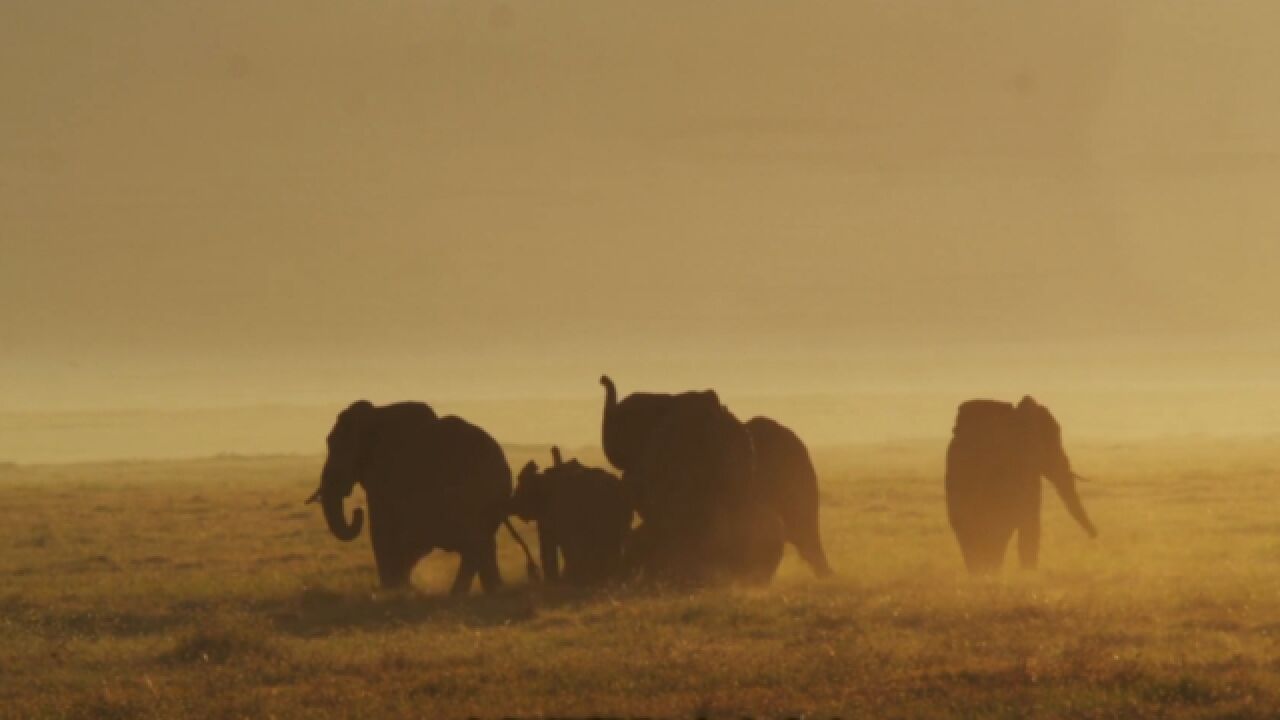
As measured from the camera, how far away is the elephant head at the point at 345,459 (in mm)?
27750

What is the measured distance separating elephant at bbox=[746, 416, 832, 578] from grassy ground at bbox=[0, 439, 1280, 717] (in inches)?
27.8

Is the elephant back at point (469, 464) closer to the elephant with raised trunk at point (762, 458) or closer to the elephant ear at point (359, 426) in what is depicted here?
the elephant ear at point (359, 426)

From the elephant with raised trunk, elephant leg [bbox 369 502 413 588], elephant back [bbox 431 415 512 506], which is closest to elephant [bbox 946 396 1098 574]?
the elephant with raised trunk

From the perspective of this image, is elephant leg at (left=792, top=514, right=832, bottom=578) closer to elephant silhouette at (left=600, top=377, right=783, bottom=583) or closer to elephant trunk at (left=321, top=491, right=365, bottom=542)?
elephant silhouette at (left=600, top=377, right=783, bottom=583)

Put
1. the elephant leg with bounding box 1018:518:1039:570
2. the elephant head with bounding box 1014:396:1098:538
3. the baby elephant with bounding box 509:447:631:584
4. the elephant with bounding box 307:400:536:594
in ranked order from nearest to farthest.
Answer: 1. the elephant with bounding box 307:400:536:594
2. the baby elephant with bounding box 509:447:631:584
3. the elephant head with bounding box 1014:396:1098:538
4. the elephant leg with bounding box 1018:518:1039:570

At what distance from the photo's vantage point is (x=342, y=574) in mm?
29516

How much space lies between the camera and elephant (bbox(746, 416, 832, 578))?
30312mm

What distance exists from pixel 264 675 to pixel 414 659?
66.4 inches

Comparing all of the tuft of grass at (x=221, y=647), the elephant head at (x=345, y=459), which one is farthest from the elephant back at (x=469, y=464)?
the tuft of grass at (x=221, y=647)

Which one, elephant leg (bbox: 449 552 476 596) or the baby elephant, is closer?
elephant leg (bbox: 449 552 476 596)

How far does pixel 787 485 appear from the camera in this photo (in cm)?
3056

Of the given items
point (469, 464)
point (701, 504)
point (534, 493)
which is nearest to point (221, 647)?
point (469, 464)

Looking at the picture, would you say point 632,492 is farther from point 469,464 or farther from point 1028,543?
point 1028,543

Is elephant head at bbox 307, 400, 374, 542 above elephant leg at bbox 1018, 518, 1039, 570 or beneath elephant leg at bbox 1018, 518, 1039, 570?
above
